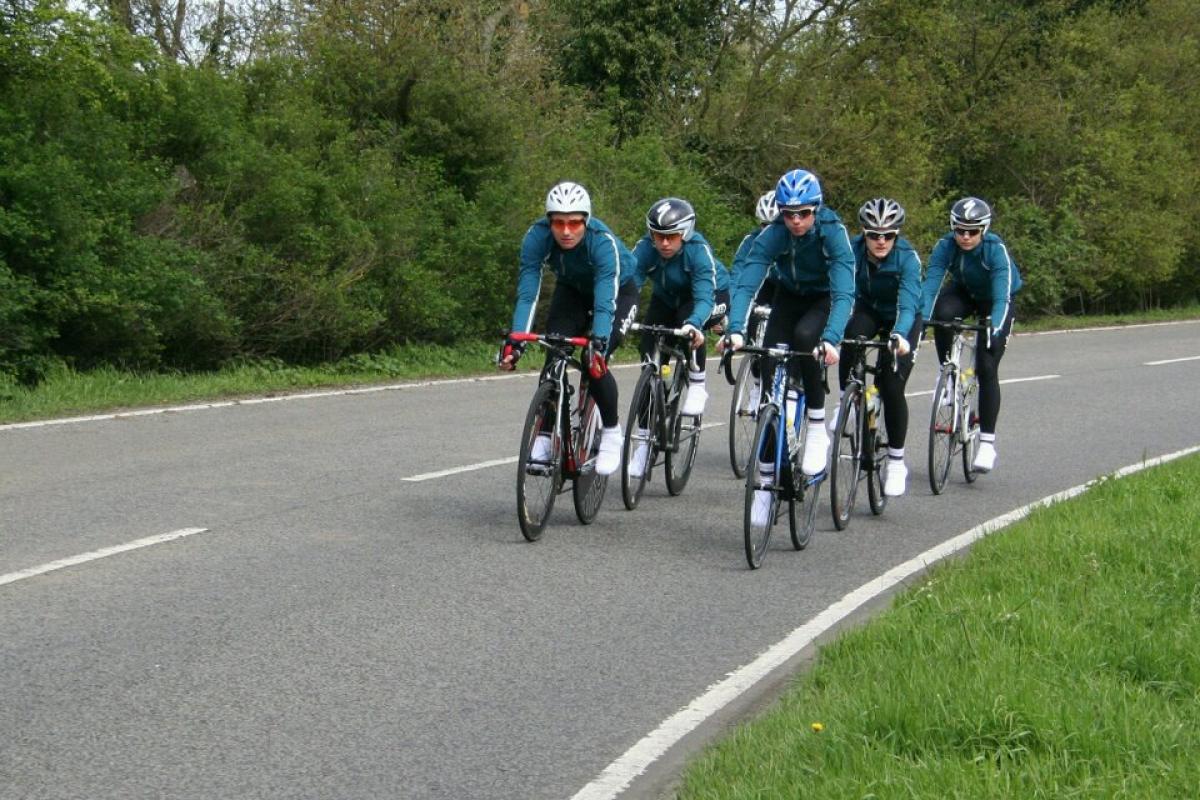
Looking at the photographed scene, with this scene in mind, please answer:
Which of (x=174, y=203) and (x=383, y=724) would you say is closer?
(x=383, y=724)

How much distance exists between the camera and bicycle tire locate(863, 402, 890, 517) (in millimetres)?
10586

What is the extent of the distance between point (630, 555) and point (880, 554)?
1478mm

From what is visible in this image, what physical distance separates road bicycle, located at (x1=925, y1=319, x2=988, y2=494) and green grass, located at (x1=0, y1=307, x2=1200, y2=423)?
6881mm

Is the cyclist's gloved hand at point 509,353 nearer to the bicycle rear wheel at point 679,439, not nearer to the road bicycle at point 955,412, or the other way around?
the bicycle rear wheel at point 679,439

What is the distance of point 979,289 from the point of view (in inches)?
468

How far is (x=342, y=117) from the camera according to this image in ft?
71.9

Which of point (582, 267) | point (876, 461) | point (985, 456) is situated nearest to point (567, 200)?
point (582, 267)

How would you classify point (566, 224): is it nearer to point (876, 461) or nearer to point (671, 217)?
point (671, 217)

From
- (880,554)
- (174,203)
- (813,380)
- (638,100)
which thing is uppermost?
(638,100)

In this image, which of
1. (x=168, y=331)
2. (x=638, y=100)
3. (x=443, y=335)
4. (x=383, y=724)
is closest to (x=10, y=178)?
(x=168, y=331)

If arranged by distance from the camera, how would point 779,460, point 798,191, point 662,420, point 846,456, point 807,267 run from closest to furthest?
point 779,460, point 798,191, point 807,267, point 846,456, point 662,420

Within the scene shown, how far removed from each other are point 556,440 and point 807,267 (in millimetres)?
1724

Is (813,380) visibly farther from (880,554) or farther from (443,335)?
(443,335)

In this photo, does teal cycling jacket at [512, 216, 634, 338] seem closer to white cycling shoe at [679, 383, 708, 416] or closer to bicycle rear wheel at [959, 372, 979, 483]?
white cycling shoe at [679, 383, 708, 416]
